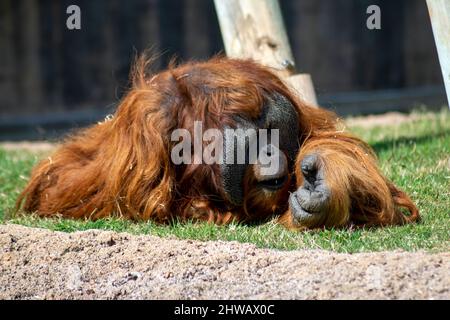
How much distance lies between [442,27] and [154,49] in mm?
4698

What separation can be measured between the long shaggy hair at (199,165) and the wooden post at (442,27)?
49 centimetres

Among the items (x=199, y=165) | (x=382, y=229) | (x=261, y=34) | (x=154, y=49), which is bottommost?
(x=382, y=229)

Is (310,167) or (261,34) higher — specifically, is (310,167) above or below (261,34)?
below

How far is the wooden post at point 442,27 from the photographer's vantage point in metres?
3.63

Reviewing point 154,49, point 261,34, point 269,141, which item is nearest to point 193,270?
point 269,141

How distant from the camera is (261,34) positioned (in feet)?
16.0

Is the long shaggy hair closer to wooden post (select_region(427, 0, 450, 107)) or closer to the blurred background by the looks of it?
wooden post (select_region(427, 0, 450, 107))

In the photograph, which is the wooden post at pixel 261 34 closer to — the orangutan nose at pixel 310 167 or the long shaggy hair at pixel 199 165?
the long shaggy hair at pixel 199 165

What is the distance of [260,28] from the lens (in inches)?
193

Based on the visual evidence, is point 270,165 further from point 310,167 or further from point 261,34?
point 261,34

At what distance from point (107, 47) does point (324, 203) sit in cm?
512

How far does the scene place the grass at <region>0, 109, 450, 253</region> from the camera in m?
3.25
